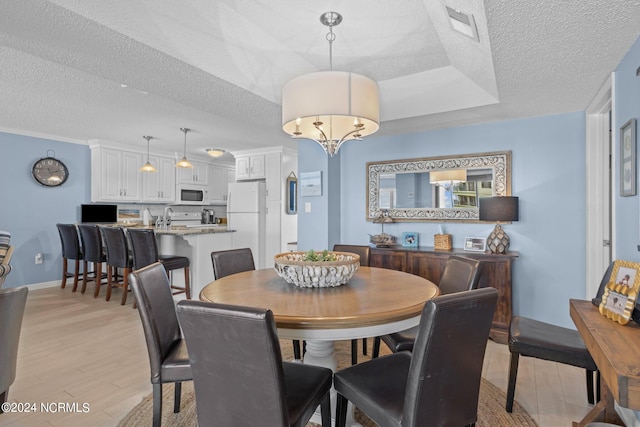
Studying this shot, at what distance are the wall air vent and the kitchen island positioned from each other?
11.8 ft

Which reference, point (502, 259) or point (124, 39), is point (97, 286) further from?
point (502, 259)

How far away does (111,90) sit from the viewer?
3346mm

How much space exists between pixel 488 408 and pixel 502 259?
1.41 meters

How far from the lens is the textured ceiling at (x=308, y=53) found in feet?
5.66

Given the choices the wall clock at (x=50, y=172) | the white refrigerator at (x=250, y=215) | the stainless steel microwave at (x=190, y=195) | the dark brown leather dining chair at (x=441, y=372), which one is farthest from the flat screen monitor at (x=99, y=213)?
the dark brown leather dining chair at (x=441, y=372)

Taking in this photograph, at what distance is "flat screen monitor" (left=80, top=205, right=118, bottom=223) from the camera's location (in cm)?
556

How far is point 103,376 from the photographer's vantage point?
2457mm

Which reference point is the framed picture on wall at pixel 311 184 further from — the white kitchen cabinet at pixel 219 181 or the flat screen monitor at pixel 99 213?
the white kitchen cabinet at pixel 219 181

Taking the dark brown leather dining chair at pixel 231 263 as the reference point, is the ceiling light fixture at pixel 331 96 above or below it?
above

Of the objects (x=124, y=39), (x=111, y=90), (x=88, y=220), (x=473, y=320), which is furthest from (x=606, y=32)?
(x=88, y=220)

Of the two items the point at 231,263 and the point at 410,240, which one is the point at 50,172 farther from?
the point at 410,240

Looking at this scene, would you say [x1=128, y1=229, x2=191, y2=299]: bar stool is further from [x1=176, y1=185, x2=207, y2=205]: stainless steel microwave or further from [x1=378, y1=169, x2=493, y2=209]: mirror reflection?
[x1=176, y1=185, x2=207, y2=205]: stainless steel microwave

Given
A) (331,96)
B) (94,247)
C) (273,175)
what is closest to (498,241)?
(331,96)

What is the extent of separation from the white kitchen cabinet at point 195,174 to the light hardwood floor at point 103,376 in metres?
3.68
